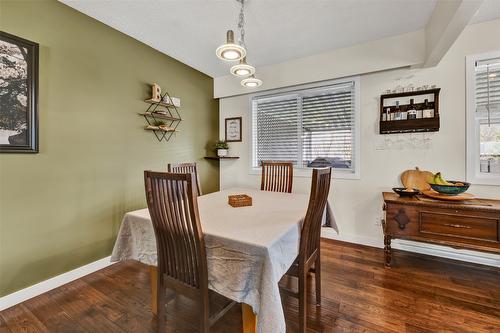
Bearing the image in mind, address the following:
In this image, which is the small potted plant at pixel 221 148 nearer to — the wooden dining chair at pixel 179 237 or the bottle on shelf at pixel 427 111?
the wooden dining chair at pixel 179 237

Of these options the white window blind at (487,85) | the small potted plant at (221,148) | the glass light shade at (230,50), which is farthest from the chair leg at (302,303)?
the small potted plant at (221,148)

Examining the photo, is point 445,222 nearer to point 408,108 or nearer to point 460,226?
point 460,226

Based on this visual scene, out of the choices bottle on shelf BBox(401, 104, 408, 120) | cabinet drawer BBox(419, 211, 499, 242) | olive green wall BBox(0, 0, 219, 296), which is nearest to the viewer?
olive green wall BBox(0, 0, 219, 296)

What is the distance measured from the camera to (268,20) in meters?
2.28

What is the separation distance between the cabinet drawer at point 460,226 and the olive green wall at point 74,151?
3.11 metres

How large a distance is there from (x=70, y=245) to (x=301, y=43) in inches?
130

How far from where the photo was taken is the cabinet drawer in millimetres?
1935

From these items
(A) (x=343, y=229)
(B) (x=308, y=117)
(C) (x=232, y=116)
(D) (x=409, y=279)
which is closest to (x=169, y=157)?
(C) (x=232, y=116)

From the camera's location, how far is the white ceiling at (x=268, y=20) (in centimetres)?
205

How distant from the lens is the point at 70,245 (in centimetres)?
210

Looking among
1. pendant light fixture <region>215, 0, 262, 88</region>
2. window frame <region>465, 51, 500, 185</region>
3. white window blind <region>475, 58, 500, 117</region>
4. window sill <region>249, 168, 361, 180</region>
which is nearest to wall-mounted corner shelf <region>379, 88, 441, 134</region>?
window frame <region>465, 51, 500, 185</region>

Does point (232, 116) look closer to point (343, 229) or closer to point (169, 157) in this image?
point (169, 157)

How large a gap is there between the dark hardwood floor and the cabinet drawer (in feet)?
1.42

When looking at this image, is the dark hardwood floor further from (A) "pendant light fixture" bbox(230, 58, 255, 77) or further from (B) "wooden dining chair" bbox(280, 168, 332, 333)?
(A) "pendant light fixture" bbox(230, 58, 255, 77)
